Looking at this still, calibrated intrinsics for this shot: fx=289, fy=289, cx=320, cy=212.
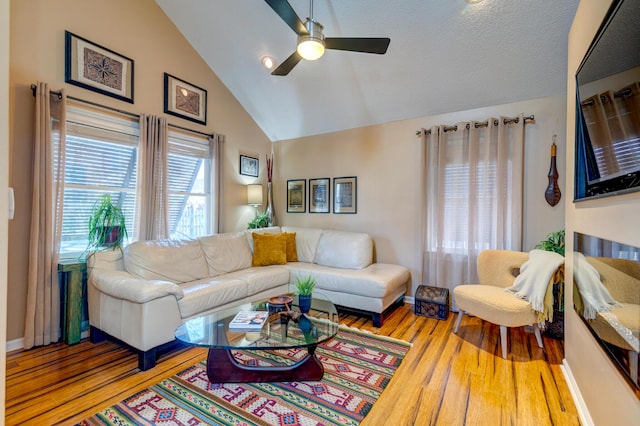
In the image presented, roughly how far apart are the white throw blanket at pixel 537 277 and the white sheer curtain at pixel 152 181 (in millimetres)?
3560

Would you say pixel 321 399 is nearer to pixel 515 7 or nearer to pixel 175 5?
pixel 515 7

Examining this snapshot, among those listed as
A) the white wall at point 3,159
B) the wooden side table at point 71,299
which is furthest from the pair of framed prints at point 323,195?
the white wall at point 3,159

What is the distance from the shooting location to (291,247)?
402cm

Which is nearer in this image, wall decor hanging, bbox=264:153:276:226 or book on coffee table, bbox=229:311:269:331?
book on coffee table, bbox=229:311:269:331

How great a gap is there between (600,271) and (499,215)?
5.77ft

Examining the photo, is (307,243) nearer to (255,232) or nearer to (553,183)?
(255,232)

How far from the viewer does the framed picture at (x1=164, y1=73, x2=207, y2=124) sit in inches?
133

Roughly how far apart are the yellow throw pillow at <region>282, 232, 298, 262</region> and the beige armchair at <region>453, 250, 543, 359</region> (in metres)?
2.09

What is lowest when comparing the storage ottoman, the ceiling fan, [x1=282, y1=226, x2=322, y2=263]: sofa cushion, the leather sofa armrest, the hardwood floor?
the hardwood floor

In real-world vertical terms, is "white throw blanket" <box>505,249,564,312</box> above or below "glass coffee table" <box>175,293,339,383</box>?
above

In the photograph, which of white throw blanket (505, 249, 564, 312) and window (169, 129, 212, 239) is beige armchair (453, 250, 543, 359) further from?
window (169, 129, 212, 239)

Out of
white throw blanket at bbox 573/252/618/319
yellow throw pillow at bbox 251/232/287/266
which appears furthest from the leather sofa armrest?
white throw blanket at bbox 573/252/618/319

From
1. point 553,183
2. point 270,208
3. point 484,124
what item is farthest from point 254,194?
point 553,183

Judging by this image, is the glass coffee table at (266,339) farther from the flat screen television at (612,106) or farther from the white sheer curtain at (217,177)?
the white sheer curtain at (217,177)
